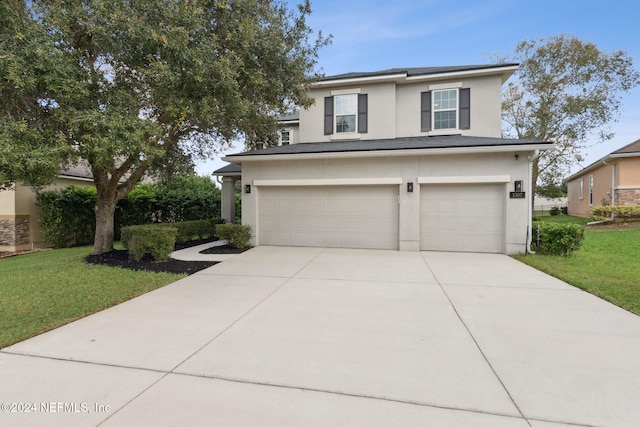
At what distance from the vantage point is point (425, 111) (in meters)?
11.1

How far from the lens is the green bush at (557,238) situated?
26.2 feet

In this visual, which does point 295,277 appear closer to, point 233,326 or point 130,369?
point 233,326

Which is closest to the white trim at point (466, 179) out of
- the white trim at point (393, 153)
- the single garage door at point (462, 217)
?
the single garage door at point (462, 217)

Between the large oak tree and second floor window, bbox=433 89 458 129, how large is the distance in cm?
591

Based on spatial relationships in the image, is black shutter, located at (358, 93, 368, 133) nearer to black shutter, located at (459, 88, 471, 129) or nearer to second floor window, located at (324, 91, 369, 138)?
second floor window, located at (324, 91, 369, 138)

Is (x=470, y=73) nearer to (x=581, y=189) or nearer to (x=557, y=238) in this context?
(x=557, y=238)

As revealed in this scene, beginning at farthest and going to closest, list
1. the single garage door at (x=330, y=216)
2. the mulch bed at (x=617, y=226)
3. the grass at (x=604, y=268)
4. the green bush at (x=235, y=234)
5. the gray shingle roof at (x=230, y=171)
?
the mulch bed at (x=617, y=226) < the gray shingle roof at (x=230, y=171) < the green bush at (x=235, y=234) < the single garage door at (x=330, y=216) < the grass at (x=604, y=268)

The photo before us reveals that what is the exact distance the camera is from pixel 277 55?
23.4 ft

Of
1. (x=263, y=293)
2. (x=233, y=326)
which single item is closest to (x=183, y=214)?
(x=263, y=293)

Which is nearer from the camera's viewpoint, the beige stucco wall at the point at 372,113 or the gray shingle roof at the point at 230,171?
the beige stucco wall at the point at 372,113

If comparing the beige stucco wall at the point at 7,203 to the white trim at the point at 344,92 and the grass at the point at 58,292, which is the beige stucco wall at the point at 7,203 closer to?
the grass at the point at 58,292

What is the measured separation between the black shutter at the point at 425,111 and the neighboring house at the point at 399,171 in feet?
0.12

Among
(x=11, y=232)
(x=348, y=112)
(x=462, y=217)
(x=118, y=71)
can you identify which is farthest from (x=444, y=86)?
(x=11, y=232)

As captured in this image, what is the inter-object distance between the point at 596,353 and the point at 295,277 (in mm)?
4713
